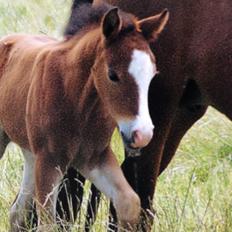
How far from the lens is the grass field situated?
15.8ft

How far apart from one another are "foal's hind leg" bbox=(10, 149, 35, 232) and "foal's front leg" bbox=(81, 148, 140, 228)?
0.56 m

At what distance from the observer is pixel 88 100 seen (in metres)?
4.32

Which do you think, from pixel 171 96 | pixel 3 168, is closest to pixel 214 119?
pixel 3 168

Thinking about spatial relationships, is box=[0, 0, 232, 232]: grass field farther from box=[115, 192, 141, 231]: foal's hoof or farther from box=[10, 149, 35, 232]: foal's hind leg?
box=[115, 192, 141, 231]: foal's hoof

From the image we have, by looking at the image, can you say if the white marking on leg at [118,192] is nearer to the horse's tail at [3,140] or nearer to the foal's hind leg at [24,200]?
the foal's hind leg at [24,200]

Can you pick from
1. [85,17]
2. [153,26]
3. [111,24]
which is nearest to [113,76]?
[111,24]

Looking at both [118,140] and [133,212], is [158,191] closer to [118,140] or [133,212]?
[118,140]

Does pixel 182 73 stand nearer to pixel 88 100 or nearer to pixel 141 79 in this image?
pixel 88 100

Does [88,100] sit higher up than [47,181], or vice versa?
[88,100]

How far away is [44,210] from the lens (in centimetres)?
438

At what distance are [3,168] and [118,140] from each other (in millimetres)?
916

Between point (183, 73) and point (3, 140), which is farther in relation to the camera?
point (3, 140)

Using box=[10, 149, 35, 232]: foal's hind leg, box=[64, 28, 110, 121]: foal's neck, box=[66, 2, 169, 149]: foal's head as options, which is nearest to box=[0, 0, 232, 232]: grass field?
box=[10, 149, 35, 232]: foal's hind leg

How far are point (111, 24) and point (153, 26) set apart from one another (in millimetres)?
208
